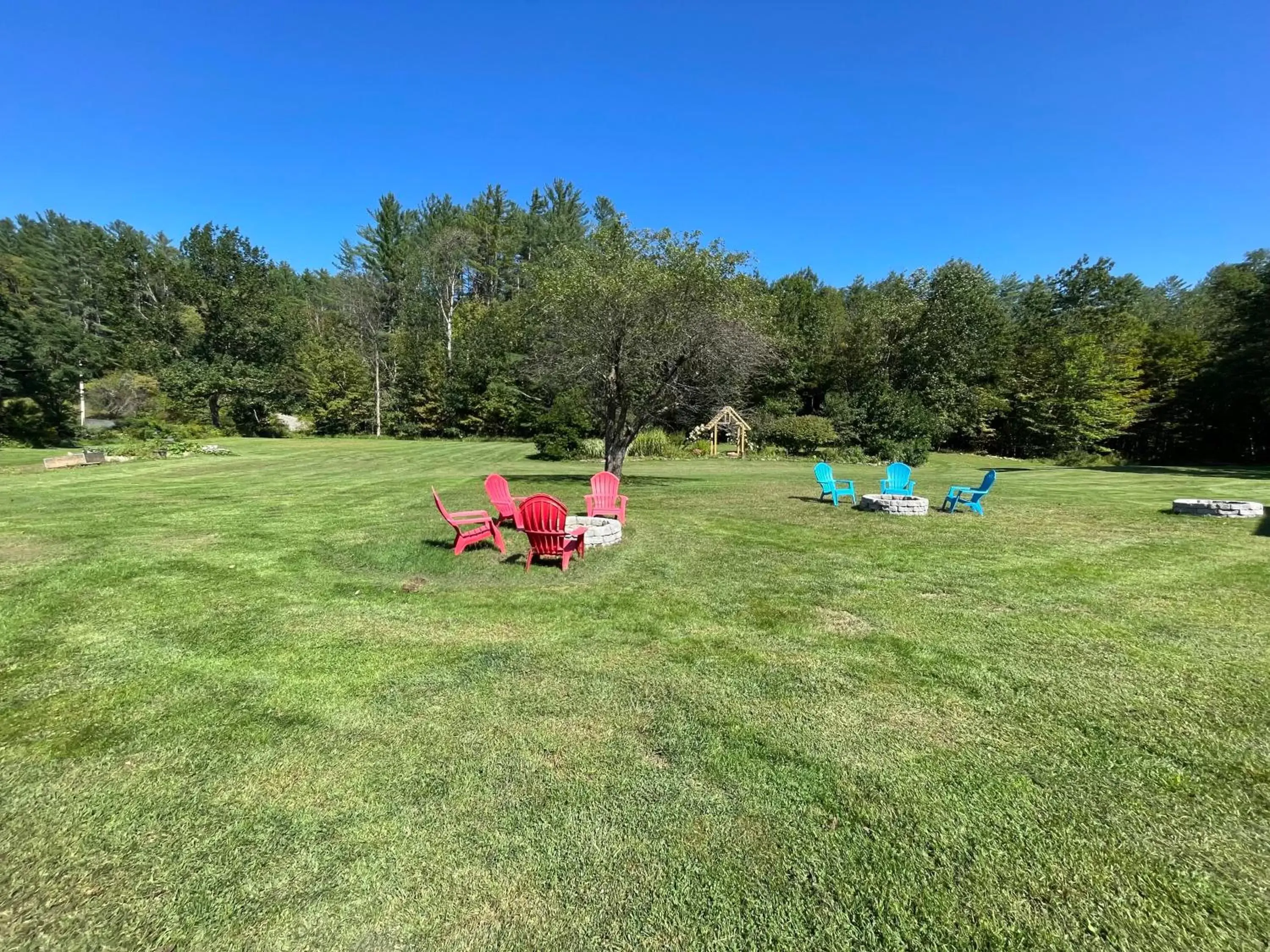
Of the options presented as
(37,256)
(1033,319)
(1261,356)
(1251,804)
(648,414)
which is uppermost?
(37,256)

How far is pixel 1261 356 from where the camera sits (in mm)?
26234

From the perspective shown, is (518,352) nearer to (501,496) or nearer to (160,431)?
(160,431)

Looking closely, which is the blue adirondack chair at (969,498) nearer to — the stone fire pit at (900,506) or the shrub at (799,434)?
the stone fire pit at (900,506)

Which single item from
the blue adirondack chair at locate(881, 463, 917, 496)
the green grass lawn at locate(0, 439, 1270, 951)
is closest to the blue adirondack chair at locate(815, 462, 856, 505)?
the blue adirondack chair at locate(881, 463, 917, 496)

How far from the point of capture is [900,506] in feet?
35.7

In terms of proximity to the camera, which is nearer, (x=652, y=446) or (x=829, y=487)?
(x=829, y=487)

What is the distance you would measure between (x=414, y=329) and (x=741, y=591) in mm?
44121

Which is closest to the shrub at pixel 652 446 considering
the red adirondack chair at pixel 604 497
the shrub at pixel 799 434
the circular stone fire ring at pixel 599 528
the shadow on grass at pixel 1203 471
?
the shrub at pixel 799 434

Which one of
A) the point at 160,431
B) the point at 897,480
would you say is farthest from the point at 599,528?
the point at 160,431

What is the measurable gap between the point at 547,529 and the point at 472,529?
198cm

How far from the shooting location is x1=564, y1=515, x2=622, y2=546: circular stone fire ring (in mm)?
8016

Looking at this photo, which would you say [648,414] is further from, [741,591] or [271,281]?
[271,281]

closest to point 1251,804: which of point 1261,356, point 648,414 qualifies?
point 648,414

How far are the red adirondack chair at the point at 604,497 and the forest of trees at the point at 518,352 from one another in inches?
277
